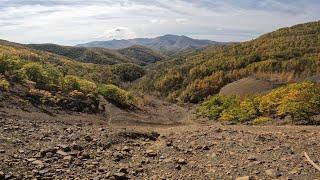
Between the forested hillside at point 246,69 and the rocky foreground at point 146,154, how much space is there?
239ft

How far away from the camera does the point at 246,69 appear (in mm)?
111625

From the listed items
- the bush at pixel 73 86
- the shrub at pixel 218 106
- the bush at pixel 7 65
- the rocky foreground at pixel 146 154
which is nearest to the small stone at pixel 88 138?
the rocky foreground at pixel 146 154

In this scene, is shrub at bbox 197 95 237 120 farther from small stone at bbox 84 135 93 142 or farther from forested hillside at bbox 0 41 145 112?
small stone at bbox 84 135 93 142

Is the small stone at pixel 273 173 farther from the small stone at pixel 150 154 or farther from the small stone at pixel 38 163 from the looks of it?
the small stone at pixel 38 163

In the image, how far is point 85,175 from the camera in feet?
48.1

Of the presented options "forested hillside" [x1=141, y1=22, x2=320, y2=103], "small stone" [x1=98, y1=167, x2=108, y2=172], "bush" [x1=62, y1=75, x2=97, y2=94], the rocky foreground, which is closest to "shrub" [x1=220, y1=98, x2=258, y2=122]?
"bush" [x1=62, y1=75, x2=97, y2=94]

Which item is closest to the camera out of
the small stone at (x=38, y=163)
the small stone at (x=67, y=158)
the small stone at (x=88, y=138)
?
the small stone at (x=38, y=163)

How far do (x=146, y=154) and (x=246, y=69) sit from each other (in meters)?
96.9

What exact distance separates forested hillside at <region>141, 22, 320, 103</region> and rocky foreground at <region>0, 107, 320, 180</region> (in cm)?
7278

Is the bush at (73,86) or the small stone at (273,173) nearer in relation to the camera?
the small stone at (273,173)

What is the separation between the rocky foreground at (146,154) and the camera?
1462 centimetres

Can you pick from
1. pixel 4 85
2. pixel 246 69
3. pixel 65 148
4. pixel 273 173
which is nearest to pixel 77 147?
pixel 65 148

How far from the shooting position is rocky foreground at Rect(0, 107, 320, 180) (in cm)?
1462

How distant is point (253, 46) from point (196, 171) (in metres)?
140
